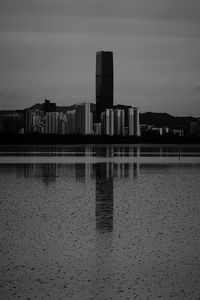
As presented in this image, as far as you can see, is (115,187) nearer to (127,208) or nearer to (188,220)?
(127,208)

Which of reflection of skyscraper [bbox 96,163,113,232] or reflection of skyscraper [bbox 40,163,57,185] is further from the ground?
reflection of skyscraper [bbox 96,163,113,232]

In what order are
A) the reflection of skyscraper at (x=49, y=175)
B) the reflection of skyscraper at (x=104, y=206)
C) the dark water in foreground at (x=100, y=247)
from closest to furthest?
1. the dark water in foreground at (x=100, y=247)
2. the reflection of skyscraper at (x=104, y=206)
3. the reflection of skyscraper at (x=49, y=175)

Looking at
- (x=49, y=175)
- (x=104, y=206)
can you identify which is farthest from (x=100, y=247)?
(x=49, y=175)

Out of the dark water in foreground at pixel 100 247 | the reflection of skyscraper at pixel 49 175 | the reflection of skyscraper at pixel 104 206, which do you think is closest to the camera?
the dark water in foreground at pixel 100 247

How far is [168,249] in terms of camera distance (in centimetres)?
1211

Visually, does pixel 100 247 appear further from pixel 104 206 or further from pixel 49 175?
pixel 49 175

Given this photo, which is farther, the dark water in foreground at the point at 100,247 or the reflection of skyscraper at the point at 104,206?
the reflection of skyscraper at the point at 104,206

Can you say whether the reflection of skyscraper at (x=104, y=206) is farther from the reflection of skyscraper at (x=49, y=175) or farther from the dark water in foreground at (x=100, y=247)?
the reflection of skyscraper at (x=49, y=175)

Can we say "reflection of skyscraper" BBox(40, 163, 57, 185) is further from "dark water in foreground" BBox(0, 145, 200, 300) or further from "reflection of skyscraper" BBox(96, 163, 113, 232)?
"dark water in foreground" BBox(0, 145, 200, 300)

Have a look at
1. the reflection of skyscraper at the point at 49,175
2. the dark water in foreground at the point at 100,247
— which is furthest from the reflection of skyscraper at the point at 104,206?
the reflection of skyscraper at the point at 49,175

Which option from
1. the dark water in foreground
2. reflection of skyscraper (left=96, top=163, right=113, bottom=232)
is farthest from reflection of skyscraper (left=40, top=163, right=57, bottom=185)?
the dark water in foreground

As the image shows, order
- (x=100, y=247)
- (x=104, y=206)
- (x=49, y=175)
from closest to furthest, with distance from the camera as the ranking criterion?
1. (x=100, y=247)
2. (x=104, y=206)
3. (x=49, y=175)

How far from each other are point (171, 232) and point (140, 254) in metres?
2.88

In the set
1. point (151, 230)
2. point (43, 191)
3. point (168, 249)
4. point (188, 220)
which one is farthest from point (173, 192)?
point (168, 249)
